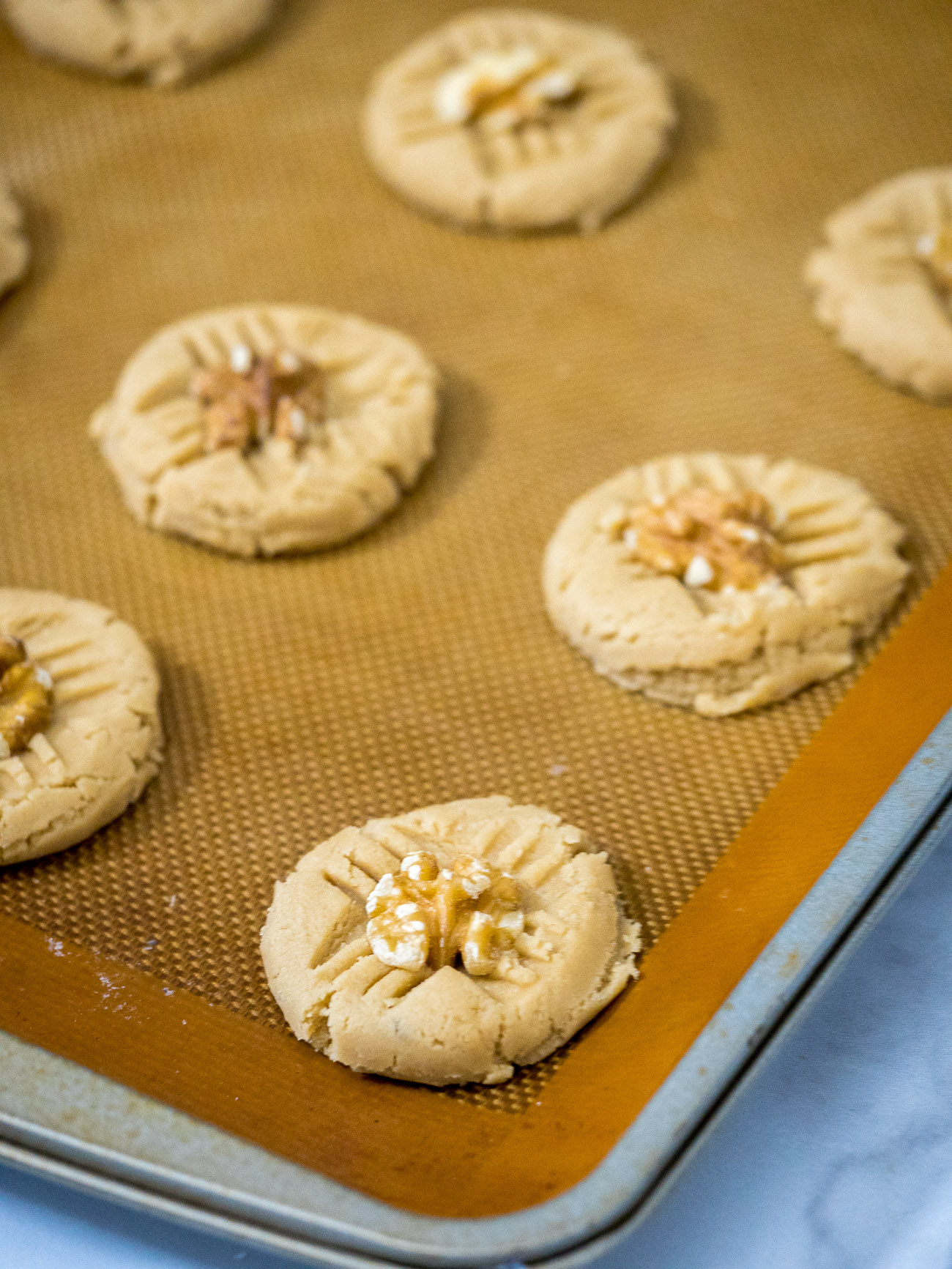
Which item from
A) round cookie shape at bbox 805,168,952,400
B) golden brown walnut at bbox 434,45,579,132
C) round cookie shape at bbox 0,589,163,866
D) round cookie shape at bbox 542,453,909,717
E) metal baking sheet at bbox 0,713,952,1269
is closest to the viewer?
metal baking sheet at bbox 0,713,952,1269

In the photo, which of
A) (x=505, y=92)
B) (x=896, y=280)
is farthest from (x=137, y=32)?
(x=896, y=280)

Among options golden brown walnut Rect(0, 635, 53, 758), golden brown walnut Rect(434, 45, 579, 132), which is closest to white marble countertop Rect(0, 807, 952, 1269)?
golden brown walnut Rect(0, 635, 53, 758)

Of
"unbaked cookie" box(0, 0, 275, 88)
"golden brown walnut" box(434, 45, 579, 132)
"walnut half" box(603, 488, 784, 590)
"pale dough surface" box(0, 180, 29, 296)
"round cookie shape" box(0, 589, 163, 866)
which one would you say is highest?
"golden brown walnut" box(434, 45, 579, 132)

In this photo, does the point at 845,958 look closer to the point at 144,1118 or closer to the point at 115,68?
the point at 144,1118

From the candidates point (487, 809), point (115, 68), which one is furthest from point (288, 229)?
point (487, 809)

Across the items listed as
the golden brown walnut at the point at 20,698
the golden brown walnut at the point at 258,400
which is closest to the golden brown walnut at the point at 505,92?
the golden brown walnut at the point at 258,400

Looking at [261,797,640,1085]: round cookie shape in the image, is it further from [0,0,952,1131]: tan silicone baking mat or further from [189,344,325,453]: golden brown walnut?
[189,344,325,453]: golden brown walnut
